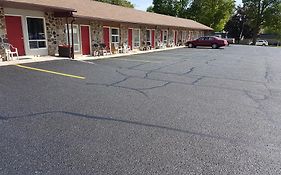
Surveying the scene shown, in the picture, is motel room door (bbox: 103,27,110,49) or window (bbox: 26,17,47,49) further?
motel room door (bbox: 103,27,110,49)

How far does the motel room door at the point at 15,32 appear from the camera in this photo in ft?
38.2

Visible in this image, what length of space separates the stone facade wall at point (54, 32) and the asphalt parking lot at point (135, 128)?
675 cm

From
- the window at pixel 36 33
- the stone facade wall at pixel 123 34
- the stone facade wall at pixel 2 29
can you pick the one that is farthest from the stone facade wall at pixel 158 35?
the stone facade wall at pixel 2 29

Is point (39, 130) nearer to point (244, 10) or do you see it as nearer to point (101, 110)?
point (101, 110)

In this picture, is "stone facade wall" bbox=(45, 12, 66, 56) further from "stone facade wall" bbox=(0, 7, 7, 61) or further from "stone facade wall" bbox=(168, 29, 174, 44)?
"stone facade wall" bbox=(168, 29, 174, 44)

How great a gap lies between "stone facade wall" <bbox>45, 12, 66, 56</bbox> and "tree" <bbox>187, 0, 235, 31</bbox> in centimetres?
4657

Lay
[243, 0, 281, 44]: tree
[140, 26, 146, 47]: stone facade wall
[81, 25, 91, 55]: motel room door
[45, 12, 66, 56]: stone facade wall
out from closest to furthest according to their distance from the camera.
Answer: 1. [45, 12, 66, 56]: stone facade wall
2. [81, 25, 91, 55]: motel room door
3. [140, 26, 146, 47]: stone facade wall
4. [243, 0, 281, 44]: tree

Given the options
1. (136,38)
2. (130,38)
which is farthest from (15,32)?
(136,38)

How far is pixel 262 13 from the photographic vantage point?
56.5 metres

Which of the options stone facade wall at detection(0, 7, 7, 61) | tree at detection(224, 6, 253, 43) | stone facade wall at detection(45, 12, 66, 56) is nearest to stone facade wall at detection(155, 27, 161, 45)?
stone facade wall at detection(45, 12, 66, 56)

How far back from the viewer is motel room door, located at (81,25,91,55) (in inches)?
635

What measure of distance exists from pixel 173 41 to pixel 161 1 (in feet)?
93.9

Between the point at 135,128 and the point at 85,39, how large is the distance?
13.4 metres

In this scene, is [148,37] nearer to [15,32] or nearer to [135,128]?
[15,32]
